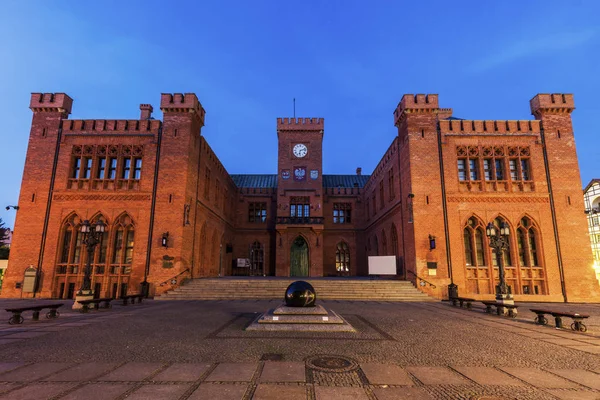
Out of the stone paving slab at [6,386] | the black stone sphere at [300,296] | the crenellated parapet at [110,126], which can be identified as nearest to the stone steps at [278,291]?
the black stone sphere at [300,296]

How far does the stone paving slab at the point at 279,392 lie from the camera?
3918 mm

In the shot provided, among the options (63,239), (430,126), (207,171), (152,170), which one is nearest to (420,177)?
(430,126)

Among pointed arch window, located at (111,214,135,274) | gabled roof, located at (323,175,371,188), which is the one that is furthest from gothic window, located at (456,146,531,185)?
pointed arch window, located at (111,214,135,274)

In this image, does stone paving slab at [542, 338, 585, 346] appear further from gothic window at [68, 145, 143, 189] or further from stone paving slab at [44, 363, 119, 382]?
gothic window at [68, 145, 143, 189]

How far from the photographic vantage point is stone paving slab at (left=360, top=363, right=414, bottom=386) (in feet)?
14.8

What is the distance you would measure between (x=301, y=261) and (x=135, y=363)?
25489 mm

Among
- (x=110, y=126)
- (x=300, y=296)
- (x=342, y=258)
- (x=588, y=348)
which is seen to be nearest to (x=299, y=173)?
(x=342, y=258)

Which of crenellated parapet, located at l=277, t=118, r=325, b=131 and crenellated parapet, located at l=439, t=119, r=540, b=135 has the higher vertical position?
crenellated parapet, located at l=277, t=118, r=325, b=131

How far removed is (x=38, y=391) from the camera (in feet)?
13.3

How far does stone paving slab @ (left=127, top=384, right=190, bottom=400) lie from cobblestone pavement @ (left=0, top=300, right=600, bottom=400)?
0.05ft

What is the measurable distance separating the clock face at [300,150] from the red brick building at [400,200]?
12.2 m

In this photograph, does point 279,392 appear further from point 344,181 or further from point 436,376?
point 344,181

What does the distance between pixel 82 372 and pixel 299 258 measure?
85.7ft

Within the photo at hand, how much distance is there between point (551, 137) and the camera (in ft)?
64.7
